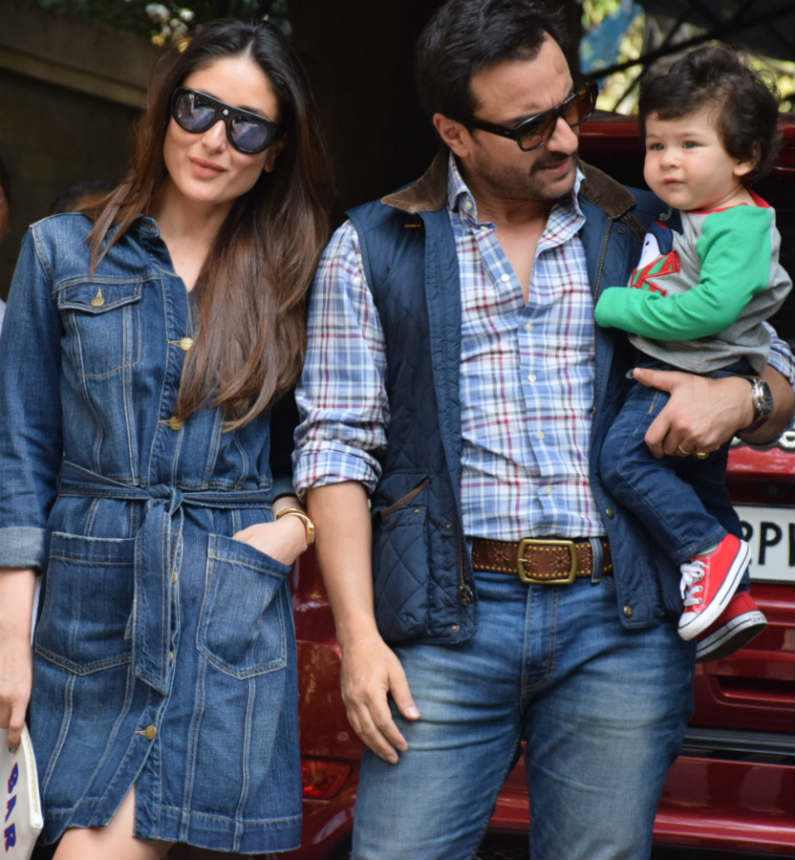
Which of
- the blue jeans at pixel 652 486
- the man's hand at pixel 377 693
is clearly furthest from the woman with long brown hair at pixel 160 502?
the blue jeans at pixel 652 486

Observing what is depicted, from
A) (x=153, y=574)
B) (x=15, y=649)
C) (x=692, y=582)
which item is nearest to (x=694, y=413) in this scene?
(x=692, y=582)

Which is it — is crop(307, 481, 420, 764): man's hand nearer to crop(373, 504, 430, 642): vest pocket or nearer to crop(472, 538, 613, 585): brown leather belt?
crop(373, 504, 430, 642): vest pocket

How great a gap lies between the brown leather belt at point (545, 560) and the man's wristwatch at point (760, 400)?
1.28ft

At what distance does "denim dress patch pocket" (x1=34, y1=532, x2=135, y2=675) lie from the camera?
2271 mm

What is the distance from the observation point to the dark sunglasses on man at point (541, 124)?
2.37 meters

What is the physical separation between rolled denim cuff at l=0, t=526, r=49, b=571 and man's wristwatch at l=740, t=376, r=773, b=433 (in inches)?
49.7

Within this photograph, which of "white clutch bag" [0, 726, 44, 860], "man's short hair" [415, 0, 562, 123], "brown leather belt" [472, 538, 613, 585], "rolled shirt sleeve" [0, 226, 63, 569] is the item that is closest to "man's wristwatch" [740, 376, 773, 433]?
"brown leather belt" [472, 538, 613, 585]

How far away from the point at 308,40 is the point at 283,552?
18.6 ft

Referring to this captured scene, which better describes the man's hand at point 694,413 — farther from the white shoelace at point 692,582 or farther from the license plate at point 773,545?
the license plate at point 773,545

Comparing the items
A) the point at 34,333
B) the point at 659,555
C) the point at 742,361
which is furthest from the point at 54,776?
the point at 742,361

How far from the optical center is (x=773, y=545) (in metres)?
2.82

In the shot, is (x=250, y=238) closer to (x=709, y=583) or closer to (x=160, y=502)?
(x=160, y=502)

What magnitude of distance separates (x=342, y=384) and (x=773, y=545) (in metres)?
1.05

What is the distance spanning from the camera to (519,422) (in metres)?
2.34
